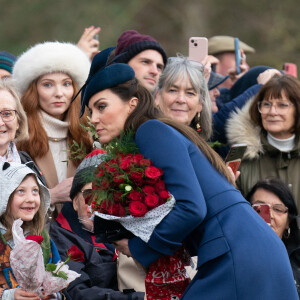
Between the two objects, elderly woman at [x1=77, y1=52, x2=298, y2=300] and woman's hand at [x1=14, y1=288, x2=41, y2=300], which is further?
woman's hand at [x1=14, y1=288, x2=41, y2=300]

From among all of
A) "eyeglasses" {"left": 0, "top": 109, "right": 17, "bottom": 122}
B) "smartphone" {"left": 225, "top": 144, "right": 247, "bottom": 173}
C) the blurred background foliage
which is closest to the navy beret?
"eyeglasses" {"left": 0, "top": 109, "right": 17, "bottom": 122}

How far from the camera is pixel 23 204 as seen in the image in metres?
4.88

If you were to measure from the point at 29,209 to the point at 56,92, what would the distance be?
148 cm

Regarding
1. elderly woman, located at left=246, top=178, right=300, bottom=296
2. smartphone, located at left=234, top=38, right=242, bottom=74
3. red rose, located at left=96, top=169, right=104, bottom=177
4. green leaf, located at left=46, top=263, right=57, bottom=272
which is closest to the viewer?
red rose, located at left=96, top=169, right=104, bottom=177

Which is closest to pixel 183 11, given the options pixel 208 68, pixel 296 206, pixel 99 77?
pixel 208 68

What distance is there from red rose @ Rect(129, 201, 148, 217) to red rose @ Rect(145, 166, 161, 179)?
0.15 meters

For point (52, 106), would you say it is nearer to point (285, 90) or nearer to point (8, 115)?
point (8, 115)

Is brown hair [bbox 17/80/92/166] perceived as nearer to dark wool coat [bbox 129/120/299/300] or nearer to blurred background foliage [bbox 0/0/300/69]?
dark wool coat [bbox 129/120/299/300]

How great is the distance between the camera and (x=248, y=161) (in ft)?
21.0

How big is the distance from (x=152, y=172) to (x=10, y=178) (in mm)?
1337

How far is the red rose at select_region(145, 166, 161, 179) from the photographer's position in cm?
388

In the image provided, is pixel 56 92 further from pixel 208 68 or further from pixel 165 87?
pixel 208 68

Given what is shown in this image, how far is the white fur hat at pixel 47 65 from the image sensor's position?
20.1 feet

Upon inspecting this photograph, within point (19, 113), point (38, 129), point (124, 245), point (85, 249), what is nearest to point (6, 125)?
point (19, 113)
